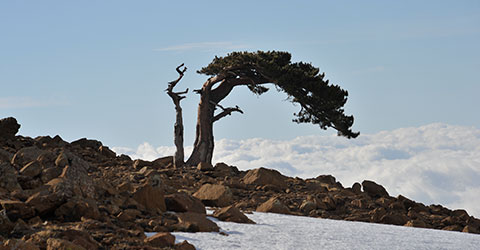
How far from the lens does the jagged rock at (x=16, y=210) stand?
9.91 metres

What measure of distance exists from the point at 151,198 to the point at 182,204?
64cm

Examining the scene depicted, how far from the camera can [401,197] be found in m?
20.9

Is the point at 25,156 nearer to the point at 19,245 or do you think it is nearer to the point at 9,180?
the point at 9,180

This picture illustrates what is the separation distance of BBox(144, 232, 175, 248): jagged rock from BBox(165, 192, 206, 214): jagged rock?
8.72 feet

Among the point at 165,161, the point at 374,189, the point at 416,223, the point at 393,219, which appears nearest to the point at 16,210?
the point at 393,219

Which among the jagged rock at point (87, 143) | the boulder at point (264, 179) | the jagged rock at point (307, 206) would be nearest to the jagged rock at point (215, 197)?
the jagged rock at point (307, 206)

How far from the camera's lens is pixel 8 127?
2633 cm

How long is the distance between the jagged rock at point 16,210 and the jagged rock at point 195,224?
2.57 m

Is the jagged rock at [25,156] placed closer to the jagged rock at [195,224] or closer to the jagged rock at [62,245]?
the jagged rock at [195,224]

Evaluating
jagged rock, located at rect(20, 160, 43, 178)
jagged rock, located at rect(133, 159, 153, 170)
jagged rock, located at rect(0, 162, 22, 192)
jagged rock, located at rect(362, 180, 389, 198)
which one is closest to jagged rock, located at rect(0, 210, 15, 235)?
jagged rock, located at rect(0, 162, 22, 192)

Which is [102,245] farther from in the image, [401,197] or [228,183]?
[401,197]

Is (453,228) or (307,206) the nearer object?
(307,206)

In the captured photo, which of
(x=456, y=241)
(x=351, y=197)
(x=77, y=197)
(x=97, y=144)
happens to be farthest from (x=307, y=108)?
(x=77, y=197)

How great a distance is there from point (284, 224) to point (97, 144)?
1732cm
